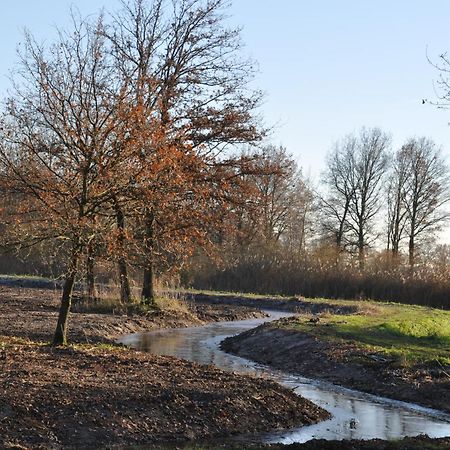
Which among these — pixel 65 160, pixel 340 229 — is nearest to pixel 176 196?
pixel 65 160

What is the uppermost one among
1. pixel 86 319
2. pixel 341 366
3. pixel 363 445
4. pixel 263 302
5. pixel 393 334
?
pixel 263 302

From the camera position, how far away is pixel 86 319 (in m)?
25.3

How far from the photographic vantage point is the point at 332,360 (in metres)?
19.2

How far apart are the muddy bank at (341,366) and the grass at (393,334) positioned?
552mm

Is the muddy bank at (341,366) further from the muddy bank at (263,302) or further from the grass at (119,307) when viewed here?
the muddy bank at (263,302)

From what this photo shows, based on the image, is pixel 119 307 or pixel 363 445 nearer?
pixel 363 445

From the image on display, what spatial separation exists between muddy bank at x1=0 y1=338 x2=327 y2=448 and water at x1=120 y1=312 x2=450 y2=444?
1.82 feet

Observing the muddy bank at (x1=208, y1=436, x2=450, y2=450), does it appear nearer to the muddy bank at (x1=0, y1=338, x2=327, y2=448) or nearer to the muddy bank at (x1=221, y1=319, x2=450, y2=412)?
the muddy bank at (x1=0, y1=338, x2=327, y2=448)

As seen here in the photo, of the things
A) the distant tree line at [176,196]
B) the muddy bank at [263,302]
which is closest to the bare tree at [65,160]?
the distant tree line at [176,196]

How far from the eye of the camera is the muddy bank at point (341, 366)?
15.9m

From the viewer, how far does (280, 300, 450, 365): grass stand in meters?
19.2

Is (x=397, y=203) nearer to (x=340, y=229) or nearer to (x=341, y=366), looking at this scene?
(x=340, y=229)

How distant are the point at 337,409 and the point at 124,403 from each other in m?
4.30

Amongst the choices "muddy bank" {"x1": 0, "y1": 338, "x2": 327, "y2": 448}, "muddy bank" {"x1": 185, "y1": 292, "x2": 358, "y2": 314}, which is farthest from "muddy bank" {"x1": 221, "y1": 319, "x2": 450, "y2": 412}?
"muddy bank" {"x1": 185, "y1": 292, "x2": 358, "y2": 314}
